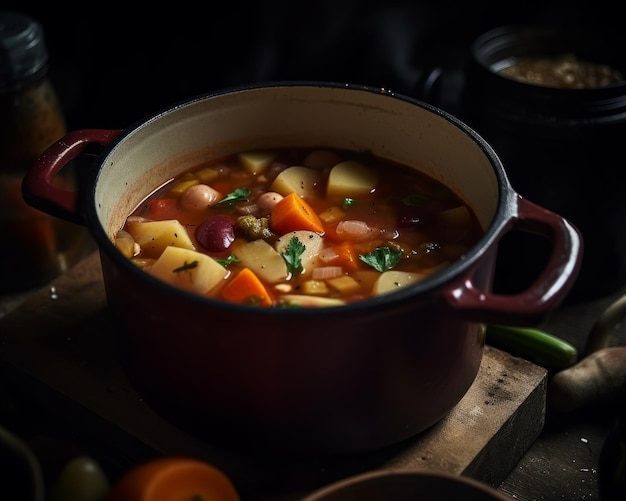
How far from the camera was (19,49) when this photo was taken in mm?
2307

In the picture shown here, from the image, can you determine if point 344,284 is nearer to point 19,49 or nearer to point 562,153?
point 562,153

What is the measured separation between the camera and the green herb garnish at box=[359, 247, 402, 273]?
1906mm

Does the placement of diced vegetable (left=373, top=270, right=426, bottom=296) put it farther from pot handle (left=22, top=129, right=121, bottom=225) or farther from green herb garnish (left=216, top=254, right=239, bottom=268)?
pot handle (left=22, top=129, right=121, bottom=225)

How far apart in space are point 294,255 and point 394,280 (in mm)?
230

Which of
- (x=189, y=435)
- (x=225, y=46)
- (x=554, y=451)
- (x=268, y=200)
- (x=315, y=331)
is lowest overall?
(x=554, y=451)

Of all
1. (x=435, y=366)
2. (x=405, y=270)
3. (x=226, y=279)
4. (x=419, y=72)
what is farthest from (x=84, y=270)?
(x=419, y=72)

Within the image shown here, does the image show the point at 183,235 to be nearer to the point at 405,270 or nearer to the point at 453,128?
the point at 405,270

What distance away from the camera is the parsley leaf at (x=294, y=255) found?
1900 millimetres

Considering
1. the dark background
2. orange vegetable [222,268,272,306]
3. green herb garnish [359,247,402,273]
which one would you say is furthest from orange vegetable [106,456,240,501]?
the dark background

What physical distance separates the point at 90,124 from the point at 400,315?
6.48ft

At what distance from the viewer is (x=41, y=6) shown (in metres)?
3.11

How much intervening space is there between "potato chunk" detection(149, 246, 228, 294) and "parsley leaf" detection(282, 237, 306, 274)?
134 millimetres

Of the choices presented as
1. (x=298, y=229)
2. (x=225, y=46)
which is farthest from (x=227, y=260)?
(x=225, y=46)

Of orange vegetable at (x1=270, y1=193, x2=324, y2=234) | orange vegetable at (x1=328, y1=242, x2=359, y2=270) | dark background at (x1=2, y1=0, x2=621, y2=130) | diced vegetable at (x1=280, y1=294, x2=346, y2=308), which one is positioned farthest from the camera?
dark background at (x1=2, y1=0, x2=621, y2=130)
